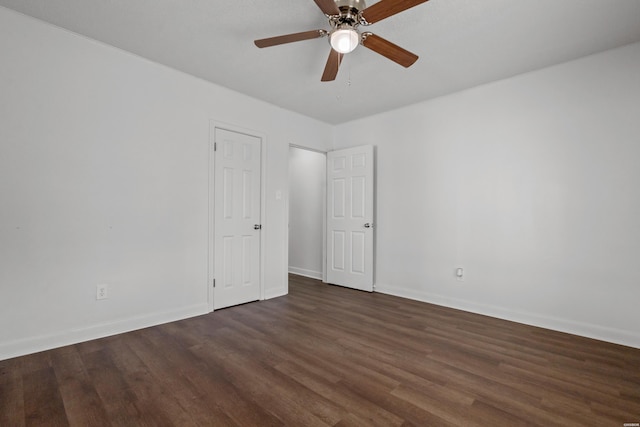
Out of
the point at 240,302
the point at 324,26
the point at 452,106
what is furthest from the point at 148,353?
the point at 452,106

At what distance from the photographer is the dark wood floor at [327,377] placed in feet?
5.57

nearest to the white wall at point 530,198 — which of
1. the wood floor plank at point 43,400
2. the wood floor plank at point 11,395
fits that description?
the wood floor plank at point 43,400

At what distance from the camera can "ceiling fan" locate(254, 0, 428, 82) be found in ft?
6.00

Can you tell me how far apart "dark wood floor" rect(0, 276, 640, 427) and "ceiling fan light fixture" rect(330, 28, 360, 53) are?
2.32 metres

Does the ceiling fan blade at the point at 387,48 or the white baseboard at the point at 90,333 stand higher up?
the ceiling fan blade at the point at 387,48

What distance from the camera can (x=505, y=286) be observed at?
3344 millimetres

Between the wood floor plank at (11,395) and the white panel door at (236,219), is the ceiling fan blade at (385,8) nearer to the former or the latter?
the white panel door at (236,219)

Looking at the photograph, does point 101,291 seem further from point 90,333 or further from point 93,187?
point 93,187

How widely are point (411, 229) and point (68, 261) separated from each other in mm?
3808

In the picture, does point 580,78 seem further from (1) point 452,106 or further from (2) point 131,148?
(2) point 131,148

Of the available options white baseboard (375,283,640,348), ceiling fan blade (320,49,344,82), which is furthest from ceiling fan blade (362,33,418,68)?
white baseboard (375,283,640,348)

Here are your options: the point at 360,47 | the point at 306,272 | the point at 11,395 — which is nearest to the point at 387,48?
the point at 360,47

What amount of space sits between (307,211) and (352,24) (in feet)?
12.7

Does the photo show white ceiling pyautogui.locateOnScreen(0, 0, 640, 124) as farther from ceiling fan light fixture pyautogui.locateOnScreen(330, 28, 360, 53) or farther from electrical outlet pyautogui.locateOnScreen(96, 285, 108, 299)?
electrical outlet pyautogui.locateOnScreen(96, 285, 108, 299)
